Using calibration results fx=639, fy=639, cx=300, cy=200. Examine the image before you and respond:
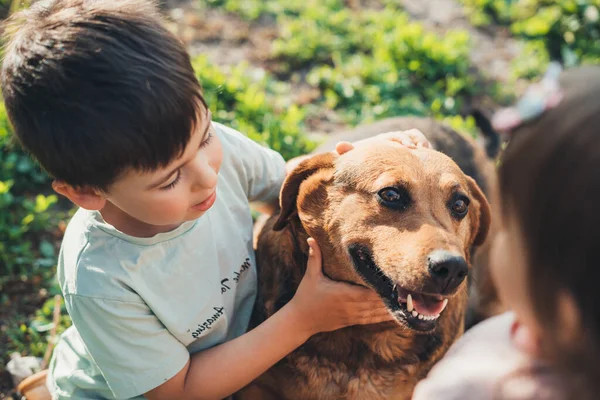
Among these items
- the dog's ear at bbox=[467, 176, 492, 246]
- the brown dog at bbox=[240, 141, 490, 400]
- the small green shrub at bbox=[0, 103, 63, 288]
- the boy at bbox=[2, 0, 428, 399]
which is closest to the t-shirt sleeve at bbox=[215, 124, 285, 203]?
the boy at bbox=[2, 0, 428, 399]

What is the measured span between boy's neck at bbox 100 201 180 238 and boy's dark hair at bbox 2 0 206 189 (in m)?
0.32

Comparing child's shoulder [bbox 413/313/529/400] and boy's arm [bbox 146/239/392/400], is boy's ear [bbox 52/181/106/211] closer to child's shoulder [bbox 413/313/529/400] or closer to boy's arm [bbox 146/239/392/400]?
boy's arm [bbox 146/239/392/400]

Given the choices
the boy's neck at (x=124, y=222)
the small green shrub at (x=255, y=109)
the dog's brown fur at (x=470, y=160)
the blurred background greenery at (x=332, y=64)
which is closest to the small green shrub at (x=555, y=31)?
the blurred background greenery at (x=332, y=64)

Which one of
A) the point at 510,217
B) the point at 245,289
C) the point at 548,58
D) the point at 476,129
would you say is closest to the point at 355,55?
the point at 476,129

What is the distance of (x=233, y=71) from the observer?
5.16m

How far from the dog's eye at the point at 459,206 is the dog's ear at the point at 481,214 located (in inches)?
9.5

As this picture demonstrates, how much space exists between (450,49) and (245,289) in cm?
329

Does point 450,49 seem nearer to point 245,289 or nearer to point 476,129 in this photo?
point 476,129

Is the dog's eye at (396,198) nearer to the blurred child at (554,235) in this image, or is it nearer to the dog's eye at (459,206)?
the dog's eye at (459,206)

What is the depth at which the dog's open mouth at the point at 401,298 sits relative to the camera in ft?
8.23

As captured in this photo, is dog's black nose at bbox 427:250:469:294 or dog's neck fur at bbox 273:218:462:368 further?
dog's neck fur at bbox 273:218:462:368

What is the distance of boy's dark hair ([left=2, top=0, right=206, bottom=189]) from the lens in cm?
213

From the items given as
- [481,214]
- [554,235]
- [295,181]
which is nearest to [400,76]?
[481,214]

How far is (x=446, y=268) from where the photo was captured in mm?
2285
